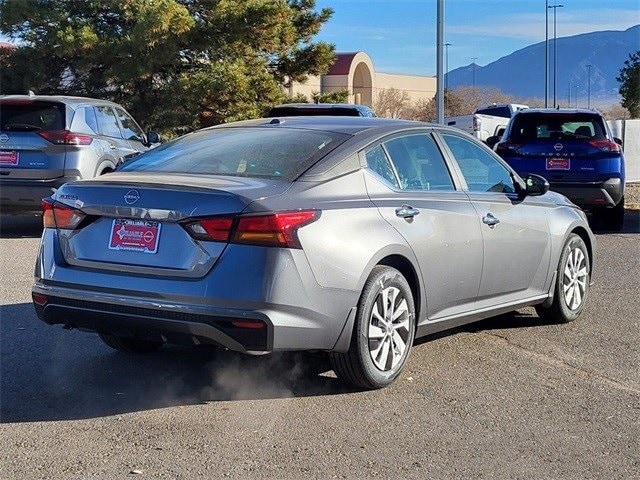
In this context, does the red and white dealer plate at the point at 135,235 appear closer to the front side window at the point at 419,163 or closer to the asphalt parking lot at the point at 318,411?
the asphalt parking lot at the point at 318,411

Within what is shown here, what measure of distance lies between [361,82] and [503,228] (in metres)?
44.6

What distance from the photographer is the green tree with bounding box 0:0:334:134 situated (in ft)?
78.8

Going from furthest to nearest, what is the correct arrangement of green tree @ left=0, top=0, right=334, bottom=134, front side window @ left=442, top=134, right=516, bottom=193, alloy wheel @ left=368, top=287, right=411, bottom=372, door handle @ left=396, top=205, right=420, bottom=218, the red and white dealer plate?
green tree @ left=0, top=0, right=334, bottom=134 < front side window @ left=442, top=134, right=516, bottom=193 < door handle @ left=396, top=205, right=420, bottom=218 < alloy wheel @ left=368, top=287, right=411, bottom=372 < the red and white dealer plate

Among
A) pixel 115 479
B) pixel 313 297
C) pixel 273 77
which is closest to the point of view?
pixel 115 479

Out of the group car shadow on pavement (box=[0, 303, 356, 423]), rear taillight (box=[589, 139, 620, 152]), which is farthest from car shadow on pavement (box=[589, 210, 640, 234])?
car shadow on pavement (box=[0, 303, 356, 423])

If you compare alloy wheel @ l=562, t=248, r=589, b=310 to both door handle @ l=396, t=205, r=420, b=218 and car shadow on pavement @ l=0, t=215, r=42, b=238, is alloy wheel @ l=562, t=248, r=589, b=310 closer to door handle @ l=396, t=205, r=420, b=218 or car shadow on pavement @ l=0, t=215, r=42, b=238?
door handle @ l=396, t=205, r=420, b=218

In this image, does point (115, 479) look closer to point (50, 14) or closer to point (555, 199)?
point (555, 199)

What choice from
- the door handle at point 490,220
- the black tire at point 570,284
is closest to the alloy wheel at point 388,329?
the door handle at point 490,220

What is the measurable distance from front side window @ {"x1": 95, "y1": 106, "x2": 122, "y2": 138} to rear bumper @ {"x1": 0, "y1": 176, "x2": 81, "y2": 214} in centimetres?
122

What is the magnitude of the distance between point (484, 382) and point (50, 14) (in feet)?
68.1

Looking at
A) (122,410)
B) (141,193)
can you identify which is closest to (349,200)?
(141,193)

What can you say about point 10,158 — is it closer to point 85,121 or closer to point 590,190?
point 85,121

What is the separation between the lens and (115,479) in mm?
4422

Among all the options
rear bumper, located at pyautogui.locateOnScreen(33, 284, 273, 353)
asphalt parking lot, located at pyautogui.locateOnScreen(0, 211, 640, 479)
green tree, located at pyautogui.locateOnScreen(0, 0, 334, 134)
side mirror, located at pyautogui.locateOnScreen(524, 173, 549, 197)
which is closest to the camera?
asphalt parking lot, located at pyautogui.locateOnScreen(0, 211, 640, 479)
